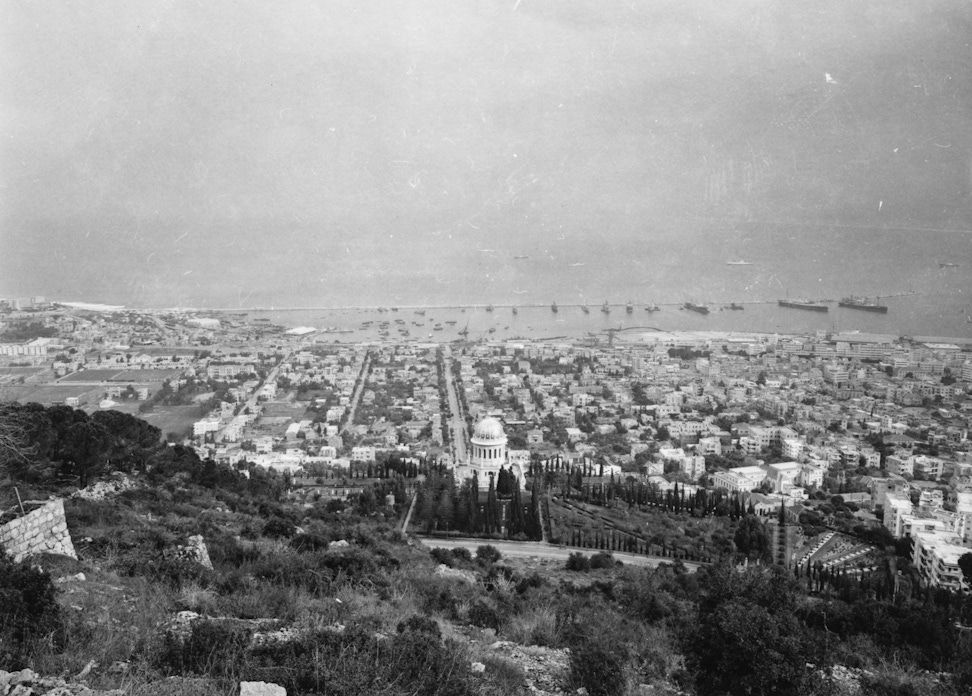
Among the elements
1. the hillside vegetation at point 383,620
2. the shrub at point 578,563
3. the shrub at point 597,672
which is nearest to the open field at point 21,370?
the hillside vegetation at point 383,620

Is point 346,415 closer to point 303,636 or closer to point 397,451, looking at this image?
point 397,451

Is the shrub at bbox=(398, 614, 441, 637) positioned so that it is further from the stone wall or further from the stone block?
→ the stone wall

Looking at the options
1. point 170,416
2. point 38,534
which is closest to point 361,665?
point 38,534

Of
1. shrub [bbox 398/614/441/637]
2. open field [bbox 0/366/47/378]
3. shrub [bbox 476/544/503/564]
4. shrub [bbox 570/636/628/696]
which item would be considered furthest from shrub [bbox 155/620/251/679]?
open field [bbox 0/366/47/378]

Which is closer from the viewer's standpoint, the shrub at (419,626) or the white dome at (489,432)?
the shrub at (419,626)

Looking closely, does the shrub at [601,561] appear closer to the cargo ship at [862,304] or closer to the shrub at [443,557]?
the shrub at [443,557]

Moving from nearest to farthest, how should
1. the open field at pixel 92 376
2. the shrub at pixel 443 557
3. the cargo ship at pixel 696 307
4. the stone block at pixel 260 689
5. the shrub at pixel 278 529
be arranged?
the stone block at pixel 260 689 → the shrub at pixel 278 529 → the shrub at pixel 443 557 → the open field at pixel 92 376 → the cargo ship at pixel 696 307
